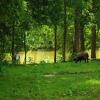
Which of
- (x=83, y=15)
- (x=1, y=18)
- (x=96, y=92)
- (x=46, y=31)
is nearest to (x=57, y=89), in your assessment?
(x=96, y=92)

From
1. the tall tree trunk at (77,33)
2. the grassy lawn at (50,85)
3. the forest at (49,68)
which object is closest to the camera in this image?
the grassy lawn at (50,85)

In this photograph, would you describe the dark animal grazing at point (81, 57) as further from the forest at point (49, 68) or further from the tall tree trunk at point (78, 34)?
the tall tree trunk at point (78, 34)

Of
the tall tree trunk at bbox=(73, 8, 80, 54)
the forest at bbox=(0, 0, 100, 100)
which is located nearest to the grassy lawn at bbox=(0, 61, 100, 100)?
the forest at bbox=(0, 0, 100, 100)

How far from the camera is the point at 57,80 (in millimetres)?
19312

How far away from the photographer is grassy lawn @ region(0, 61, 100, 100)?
14663mm

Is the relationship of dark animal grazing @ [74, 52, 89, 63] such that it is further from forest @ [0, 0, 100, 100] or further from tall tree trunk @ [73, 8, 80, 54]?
tall tree trunk @ [73, 8, 80, 54]

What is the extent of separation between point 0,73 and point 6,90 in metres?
5.26

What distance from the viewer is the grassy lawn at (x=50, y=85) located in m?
14.7

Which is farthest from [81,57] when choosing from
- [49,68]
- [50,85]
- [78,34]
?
[50,85]

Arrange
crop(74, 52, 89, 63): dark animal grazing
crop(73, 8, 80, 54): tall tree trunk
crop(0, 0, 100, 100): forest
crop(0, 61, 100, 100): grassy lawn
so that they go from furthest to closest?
1. crop(73, 8, 80, 54): tall tree trunk
2. crop(74, 52, 89, 63): dark animal grazing
3. crop(0, 0, 100, 100): forest
4. crop(0, 61, 100, 100): grassy lawn

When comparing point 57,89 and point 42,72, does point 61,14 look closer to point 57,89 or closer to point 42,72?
point 42,72

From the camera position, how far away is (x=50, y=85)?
57.4ft

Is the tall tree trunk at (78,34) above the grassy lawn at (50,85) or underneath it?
above

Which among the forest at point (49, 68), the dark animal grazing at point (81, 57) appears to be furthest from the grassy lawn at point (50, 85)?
the dark animal grazing at point (81, 57)
